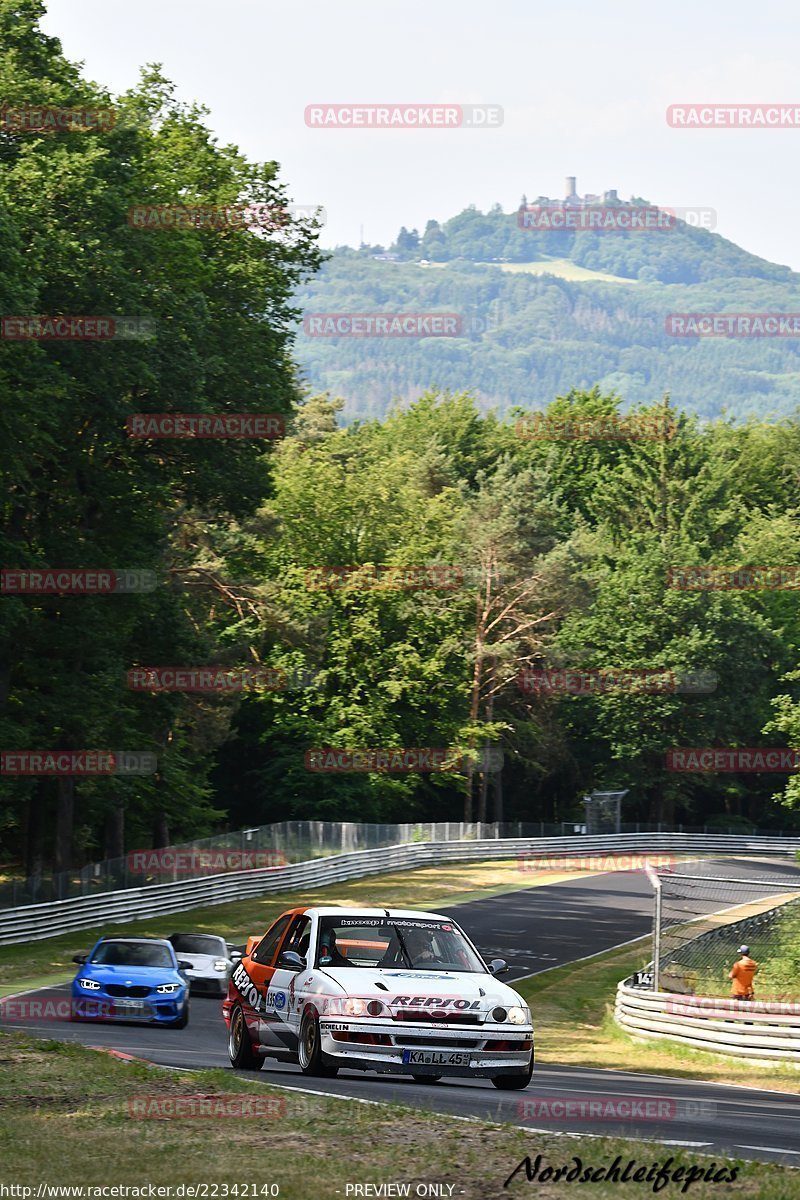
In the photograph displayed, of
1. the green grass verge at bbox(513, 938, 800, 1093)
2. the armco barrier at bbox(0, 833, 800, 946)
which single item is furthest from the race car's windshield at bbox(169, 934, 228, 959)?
the armco barrier at bbox(0, 833, 800, 946)

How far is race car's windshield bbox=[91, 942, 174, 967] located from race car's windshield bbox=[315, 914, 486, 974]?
9984mm

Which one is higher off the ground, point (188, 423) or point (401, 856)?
point (188, 423)

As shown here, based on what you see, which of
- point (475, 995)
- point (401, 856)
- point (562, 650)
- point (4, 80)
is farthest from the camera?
point (562, 650)

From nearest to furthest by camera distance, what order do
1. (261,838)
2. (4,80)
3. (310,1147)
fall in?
(310,1147), (4,80), (261,838)

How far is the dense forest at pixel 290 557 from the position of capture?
128ft

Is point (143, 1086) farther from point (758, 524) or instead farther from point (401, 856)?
point (758, 524)

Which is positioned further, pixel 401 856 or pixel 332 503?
pixel 332 503

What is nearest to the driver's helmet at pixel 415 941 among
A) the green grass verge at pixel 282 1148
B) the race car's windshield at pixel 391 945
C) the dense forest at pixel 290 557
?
the race car's windshield at pixel 391 945

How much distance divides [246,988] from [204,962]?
15624 millimetres

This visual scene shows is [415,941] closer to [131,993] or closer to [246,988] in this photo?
[246,988]

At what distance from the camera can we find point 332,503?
7800 cm

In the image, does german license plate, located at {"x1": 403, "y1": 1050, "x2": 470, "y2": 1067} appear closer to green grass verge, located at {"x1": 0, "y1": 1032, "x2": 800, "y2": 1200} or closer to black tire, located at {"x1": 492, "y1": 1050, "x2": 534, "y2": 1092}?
black tire, located at {"x1": 492, "y1": 1050, "x2": 534, "y2": 1092}

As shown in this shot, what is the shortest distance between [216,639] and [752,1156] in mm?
53532

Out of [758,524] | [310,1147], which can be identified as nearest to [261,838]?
[310,1147]
